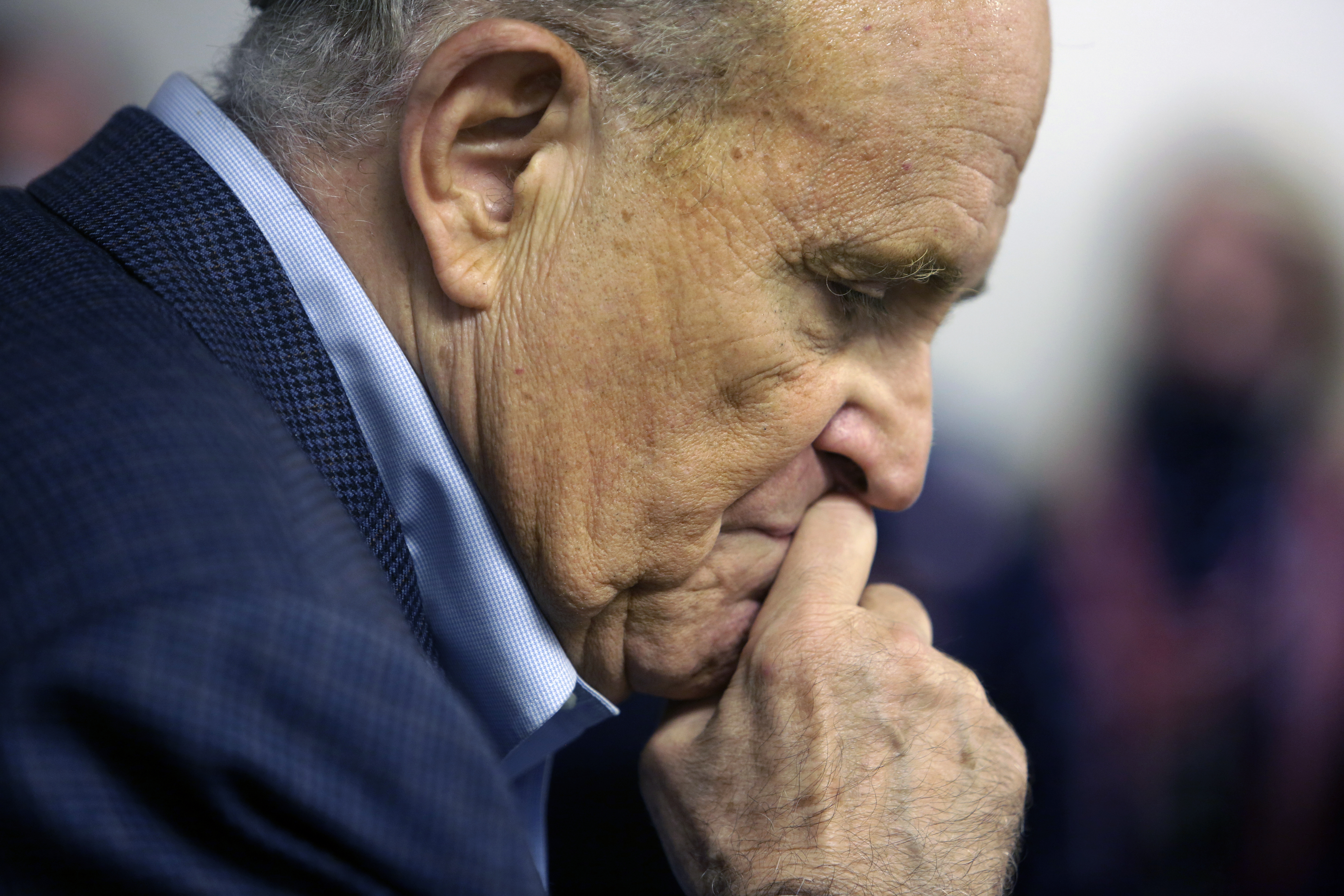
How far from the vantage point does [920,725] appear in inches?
47.8

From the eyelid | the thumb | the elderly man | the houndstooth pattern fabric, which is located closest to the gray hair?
the elderly man

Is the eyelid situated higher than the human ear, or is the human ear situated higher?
the human ear

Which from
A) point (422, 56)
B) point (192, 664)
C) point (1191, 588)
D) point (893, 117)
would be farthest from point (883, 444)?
point (1191, 588)

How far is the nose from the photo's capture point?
1.27 meters

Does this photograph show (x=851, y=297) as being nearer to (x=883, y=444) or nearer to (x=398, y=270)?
(x=883, y=444)

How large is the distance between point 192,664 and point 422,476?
0.54 meters

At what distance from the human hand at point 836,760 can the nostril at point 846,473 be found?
0.02m

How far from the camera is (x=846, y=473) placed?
1354 millimetres

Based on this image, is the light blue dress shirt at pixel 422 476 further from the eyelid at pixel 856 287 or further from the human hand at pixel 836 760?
the eyelid at pixel 856 287

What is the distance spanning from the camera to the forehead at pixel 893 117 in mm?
1029

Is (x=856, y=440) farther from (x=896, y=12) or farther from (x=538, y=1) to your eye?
(x=538, y=1)

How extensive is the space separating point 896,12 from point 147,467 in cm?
88

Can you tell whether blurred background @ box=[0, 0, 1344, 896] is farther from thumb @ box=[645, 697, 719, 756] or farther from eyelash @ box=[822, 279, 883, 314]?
eyelash @ box=[822, 279, 883, 314]

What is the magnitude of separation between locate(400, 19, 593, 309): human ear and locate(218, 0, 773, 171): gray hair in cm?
4
